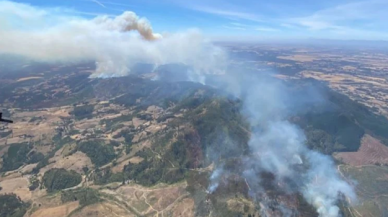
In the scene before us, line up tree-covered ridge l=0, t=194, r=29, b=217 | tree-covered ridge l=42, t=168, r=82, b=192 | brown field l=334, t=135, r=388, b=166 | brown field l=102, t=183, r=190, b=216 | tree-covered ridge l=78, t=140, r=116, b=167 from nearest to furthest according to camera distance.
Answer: brown field l=102, t=183, r=190, b=216 < tree-covered ridge l=0, t=194, r=29, b=217 < tree-covered ridge l=42, t=168, r=82, b=192 < brown field l=334, t=135, r=388, b=166 < tree-covered ridge l=78, t=140, r=116, b=167

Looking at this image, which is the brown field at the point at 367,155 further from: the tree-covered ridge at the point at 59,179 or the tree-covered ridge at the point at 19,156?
the tree-covered ridge at the point at 19,156

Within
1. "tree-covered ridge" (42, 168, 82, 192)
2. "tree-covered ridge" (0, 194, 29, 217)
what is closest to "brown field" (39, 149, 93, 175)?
"tree-covered ridge" (42, 168, 82, 192)

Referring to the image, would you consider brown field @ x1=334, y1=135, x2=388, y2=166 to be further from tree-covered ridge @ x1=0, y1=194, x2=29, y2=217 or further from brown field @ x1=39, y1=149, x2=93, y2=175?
tree-covered ridge @ x1=0, y1=194, x2=29, y2=217

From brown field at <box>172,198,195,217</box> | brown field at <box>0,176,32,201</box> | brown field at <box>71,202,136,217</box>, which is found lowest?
brown field at <box>0,176,32,201</box>

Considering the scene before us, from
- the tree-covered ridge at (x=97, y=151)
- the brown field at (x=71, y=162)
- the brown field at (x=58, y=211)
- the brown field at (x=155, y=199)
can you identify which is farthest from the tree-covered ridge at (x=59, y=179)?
the brown field at (x=155, y=199)

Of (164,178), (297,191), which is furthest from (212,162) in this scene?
(297,191)

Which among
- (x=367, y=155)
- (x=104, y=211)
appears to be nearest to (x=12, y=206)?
(x=104, y=211)
